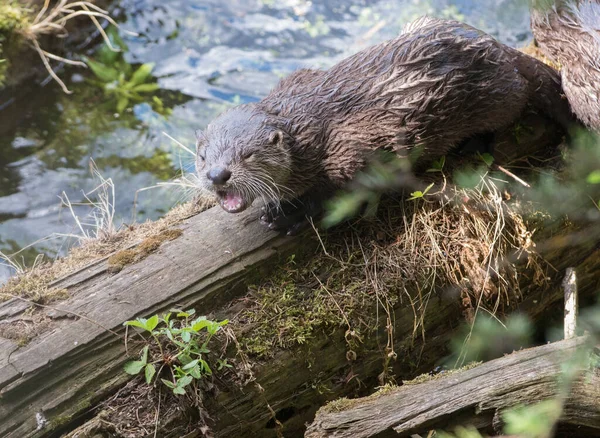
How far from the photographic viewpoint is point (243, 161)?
10.3 feet

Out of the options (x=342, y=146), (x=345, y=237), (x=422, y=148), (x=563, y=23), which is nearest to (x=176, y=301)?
(x=345, y=237)

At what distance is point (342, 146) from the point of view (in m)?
3.29

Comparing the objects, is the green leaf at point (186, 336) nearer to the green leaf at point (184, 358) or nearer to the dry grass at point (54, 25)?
the green leaf at point (184, 358)

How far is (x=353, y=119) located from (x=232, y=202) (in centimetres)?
74

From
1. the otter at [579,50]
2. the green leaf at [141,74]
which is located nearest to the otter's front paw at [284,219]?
the otter at [579,50]

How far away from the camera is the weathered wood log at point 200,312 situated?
2.72m

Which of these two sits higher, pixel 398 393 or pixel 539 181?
pixel 539 181

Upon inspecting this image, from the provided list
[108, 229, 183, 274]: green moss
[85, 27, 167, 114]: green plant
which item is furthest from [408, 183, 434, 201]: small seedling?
[85, 27, 167, 114]: green plant

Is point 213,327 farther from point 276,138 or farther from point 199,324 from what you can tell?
point 276,138

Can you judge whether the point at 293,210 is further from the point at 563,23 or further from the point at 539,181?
the point at 563,23

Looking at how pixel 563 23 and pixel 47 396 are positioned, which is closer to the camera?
pixel 47 396

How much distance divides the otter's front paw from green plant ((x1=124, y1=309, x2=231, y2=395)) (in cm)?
63

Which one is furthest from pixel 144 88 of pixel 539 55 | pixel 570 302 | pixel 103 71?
pixel 570 302

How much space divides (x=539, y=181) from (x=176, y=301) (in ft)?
6.69
